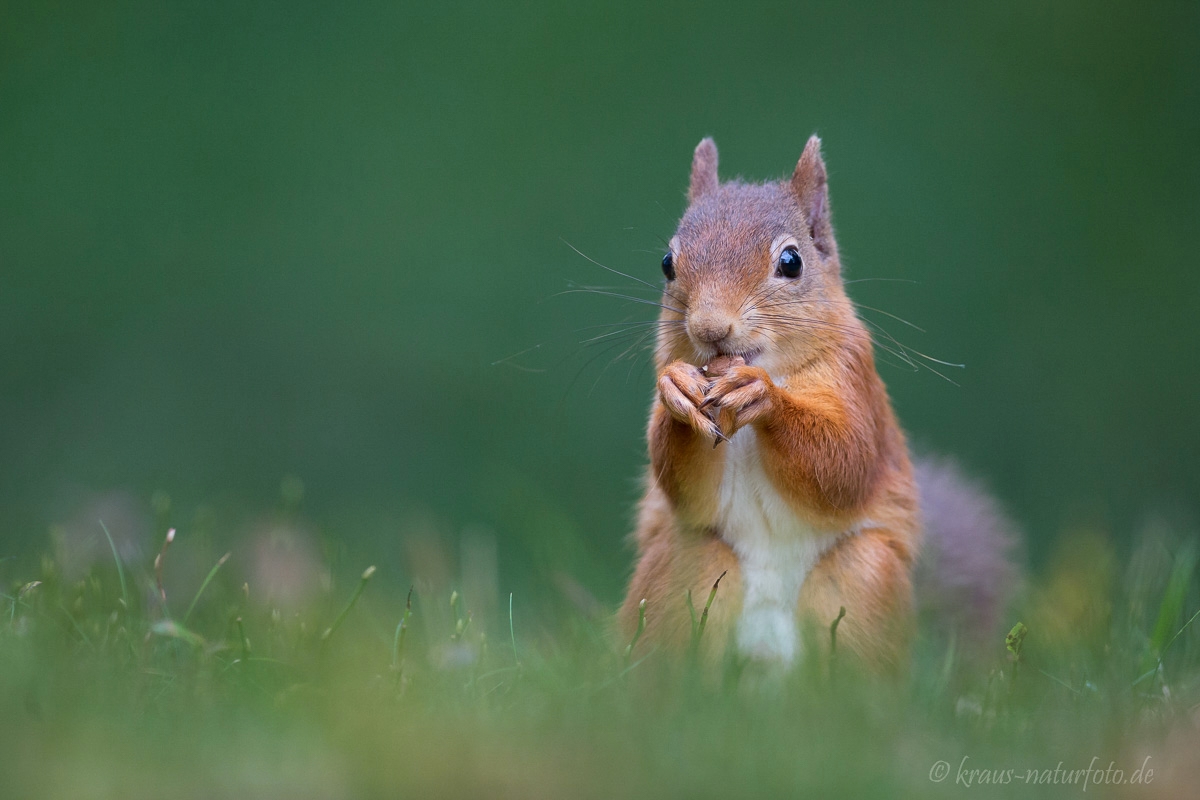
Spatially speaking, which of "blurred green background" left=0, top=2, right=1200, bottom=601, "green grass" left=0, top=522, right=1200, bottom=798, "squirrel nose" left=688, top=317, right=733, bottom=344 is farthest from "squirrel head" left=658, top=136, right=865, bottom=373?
"blurred green background" left=0, top=2, right=1200, bottom=601

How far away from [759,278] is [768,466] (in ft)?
1.08

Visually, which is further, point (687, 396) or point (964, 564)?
point (964, 564)

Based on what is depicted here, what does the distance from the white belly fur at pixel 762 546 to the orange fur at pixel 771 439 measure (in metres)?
A: 0.01

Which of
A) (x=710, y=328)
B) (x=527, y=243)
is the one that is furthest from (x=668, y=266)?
(x=527, y=243)

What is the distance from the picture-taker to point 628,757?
1.29 metres

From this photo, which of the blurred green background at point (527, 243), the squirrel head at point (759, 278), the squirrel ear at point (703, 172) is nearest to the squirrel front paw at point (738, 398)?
the squirrel head at point (759, 278)

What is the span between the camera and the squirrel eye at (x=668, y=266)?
213cm

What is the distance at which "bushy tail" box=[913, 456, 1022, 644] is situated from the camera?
2568 mm

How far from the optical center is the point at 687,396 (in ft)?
6.02

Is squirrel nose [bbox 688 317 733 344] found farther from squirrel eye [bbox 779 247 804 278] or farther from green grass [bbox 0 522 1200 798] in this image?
green grass [bbox 0 522 1200 798]

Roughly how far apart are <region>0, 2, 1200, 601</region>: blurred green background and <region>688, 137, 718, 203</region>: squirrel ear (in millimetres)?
1556

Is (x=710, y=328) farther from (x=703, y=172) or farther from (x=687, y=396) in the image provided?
(x=703, y=172)

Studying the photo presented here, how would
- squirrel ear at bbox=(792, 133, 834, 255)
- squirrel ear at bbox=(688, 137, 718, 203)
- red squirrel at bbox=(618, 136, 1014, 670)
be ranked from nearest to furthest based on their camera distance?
red squirrel at bbox=(618, 136, 1014, 670), squirrel ear at bbox=(792, 133, 834, 255), squirrel ear at bbox=(688, 137, 718, 203)

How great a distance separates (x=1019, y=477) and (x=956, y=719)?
2632 mm
